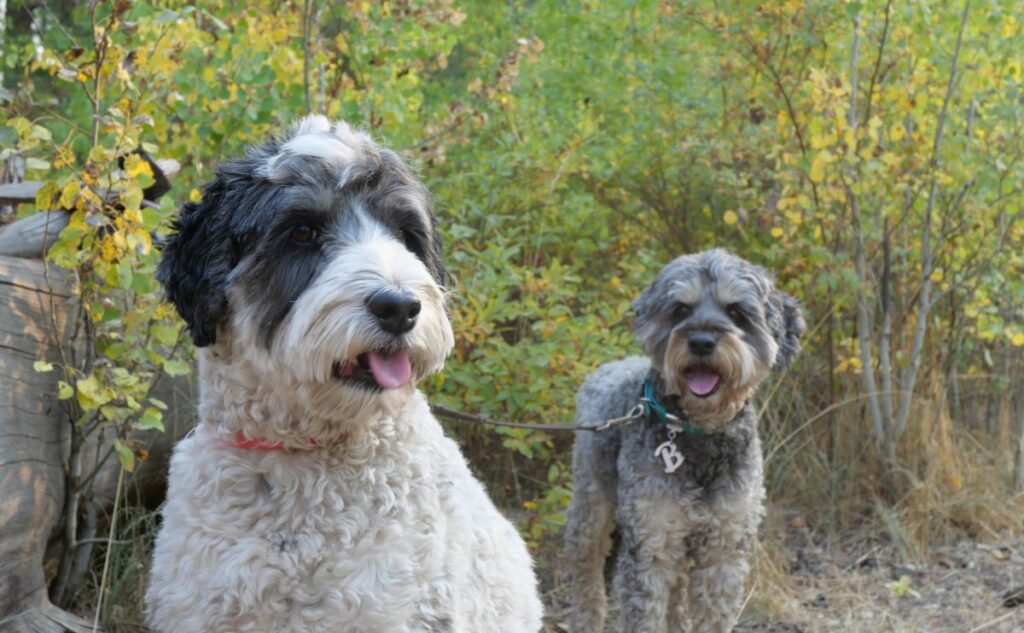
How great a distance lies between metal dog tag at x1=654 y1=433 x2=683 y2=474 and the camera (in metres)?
4.64

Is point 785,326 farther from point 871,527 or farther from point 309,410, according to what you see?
point 309,410

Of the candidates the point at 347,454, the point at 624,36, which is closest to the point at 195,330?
the point at 347,454

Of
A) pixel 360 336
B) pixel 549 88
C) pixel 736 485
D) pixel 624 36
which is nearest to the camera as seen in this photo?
pixel 360 336

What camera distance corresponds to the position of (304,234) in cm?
272

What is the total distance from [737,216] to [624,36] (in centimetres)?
179

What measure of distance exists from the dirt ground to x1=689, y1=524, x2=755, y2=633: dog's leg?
699 mm

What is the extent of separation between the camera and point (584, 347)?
18.7 ft

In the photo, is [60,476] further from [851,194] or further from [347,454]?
[851,194]

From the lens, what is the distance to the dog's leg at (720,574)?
4.64 meters

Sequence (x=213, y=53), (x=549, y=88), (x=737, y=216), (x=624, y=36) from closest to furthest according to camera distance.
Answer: (x=213, y=53) < (x=737, y=216) < (x=624, y=36) < (x=549, y=88)

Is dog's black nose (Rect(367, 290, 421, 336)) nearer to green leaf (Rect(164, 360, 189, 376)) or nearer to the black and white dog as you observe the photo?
the black and white dog

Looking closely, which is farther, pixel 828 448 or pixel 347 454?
pixel 828 448

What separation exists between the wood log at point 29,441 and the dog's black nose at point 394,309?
188 cm

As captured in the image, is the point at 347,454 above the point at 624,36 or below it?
below
